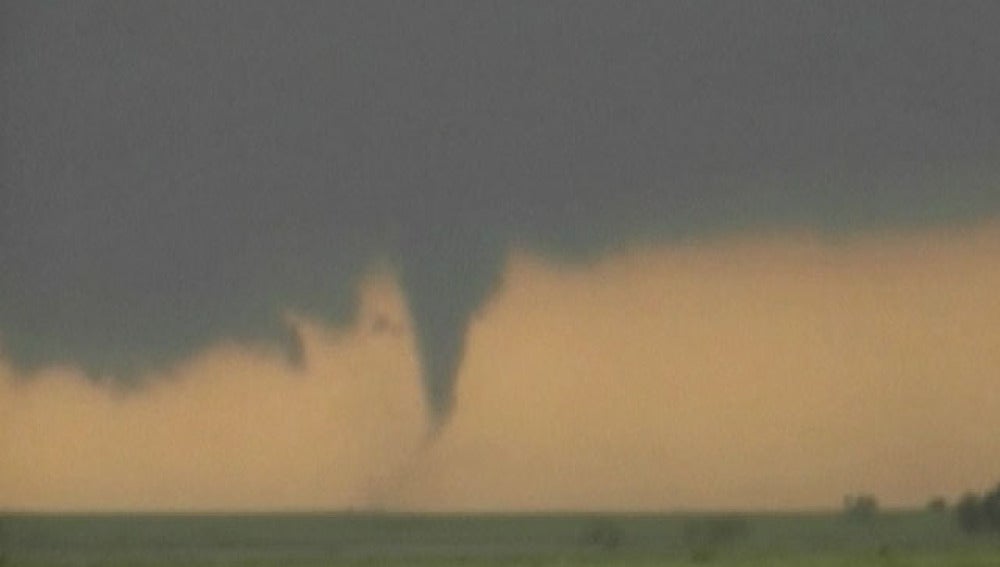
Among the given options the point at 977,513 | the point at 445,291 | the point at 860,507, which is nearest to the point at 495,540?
the point at 445,291

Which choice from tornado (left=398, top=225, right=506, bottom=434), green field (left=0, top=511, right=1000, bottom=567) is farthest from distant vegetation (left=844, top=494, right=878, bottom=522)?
tornado (left=398, top=225, right=506, bottom=434)

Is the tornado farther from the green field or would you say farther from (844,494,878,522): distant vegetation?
(844,494,878,522): distant vegetation

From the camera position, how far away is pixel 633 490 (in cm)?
155

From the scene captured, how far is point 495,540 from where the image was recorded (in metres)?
1.55

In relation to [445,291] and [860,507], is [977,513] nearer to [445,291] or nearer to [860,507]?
[860,507]

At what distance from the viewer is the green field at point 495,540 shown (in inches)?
60.6

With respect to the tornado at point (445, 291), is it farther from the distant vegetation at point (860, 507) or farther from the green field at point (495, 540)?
the distant vegetation at point (860, 507)

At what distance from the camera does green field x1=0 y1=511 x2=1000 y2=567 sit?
154 centimetres

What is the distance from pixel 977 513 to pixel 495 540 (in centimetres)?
45

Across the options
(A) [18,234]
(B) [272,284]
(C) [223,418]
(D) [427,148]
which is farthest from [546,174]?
(A) [18,234]

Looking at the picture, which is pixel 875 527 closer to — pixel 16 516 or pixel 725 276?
pixel 725 276

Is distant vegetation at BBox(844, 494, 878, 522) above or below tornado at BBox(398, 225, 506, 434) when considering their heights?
below

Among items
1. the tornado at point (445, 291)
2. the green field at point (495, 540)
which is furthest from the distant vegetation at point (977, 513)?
the tornado at point (445, 291)

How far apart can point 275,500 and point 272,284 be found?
0.67 ft
